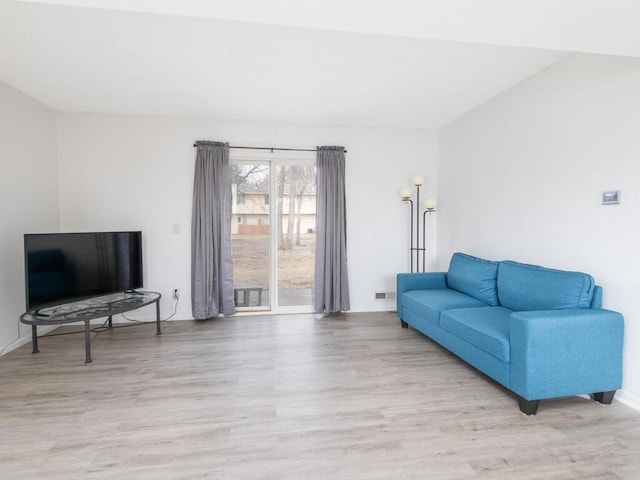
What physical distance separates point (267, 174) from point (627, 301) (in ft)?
12.7

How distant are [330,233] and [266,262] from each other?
985 mm

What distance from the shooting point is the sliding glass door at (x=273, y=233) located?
4.48m

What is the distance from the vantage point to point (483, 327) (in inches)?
99.1

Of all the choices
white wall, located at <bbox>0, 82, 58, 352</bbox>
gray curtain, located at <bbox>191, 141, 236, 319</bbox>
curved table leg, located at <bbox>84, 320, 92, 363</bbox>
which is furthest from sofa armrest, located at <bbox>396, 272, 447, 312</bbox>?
white wall, located at <bbox>0, 82, 58, 352</bbox>

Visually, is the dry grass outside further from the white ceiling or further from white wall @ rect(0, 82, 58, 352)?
white wall @ rect(0, 82, 58, 352)

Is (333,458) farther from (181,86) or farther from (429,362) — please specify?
(181,86)

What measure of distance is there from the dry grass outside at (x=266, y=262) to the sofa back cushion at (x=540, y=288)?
8.00 ft

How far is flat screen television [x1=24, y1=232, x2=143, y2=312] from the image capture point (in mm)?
3068

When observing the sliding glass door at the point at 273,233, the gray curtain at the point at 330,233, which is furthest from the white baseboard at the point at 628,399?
the sliding glass door at the point at 273,233

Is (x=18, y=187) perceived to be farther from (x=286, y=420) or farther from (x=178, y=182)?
(x=286, y=420)

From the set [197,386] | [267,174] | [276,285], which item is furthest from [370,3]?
[276,285]

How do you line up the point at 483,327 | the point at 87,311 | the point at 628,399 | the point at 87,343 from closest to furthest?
the point at 628,399, the point at 483,327, the point at 87,343, the point at 87,311

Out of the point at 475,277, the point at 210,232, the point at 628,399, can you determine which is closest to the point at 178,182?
the point at 210,232

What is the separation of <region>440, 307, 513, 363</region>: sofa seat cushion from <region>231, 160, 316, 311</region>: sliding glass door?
221 centimetres
